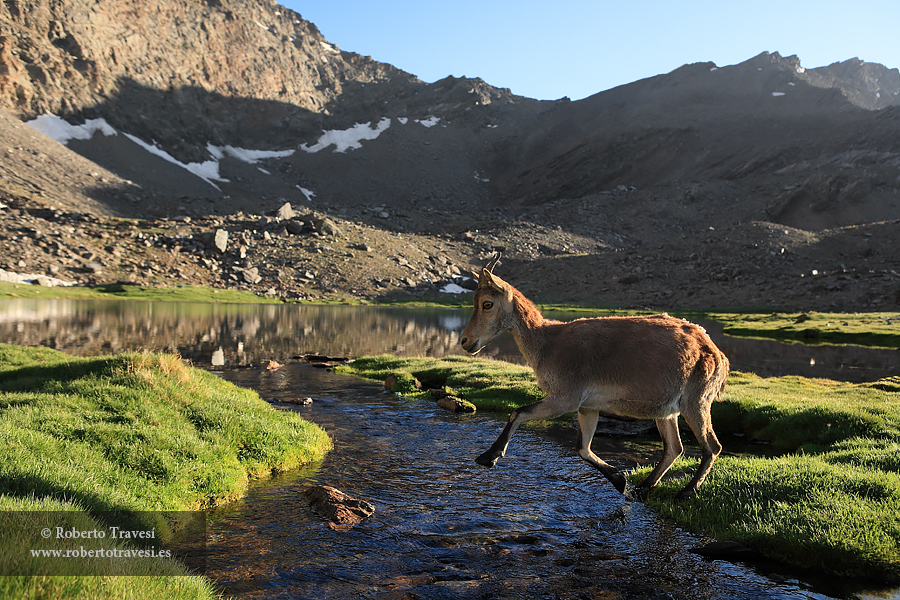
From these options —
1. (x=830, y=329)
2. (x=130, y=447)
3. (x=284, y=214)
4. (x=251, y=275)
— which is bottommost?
(x=251, y=275)

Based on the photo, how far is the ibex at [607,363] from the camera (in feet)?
33.8

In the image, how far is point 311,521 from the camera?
34.9ft

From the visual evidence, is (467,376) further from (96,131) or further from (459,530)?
(96,131)

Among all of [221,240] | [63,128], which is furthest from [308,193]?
[221,240]

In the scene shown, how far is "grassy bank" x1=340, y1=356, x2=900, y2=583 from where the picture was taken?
9.06 m

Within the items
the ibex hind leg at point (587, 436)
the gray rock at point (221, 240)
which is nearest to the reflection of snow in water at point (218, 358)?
the ibex hind leg at point (587, 436)

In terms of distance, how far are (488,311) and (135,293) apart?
9386cm

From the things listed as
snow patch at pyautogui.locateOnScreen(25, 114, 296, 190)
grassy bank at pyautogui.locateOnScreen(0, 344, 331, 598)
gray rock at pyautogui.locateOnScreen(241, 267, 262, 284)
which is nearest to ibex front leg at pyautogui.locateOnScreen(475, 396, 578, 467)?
grassy bank at pyautogui.locateOnScreen(0, 344, 331, 598)

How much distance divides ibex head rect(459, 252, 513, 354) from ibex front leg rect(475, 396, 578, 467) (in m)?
1.48

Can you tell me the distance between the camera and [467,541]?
10.0 m

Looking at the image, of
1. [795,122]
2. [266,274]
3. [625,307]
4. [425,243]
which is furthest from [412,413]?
[795,122]

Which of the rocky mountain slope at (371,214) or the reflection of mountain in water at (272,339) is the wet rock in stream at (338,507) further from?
the rocky mountain slope at (371,214)

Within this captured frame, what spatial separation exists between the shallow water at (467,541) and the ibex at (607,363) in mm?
1592

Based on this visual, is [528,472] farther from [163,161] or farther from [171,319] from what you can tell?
[163,161]
